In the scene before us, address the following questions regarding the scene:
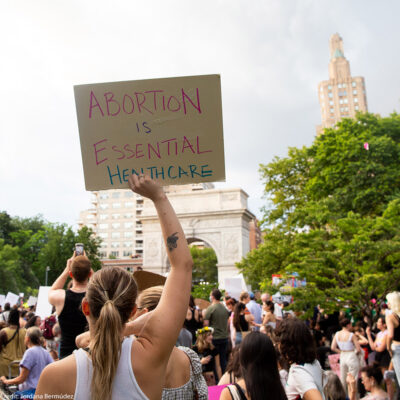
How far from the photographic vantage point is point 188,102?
→ 2.20 metres

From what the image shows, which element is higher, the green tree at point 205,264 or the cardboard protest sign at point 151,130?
the green tree at point 205,264

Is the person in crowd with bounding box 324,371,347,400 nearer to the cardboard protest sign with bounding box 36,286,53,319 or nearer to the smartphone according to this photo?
the smartphone

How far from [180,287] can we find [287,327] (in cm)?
187

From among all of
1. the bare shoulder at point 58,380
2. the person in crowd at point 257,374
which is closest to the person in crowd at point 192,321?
the person in crowd at point 257,374

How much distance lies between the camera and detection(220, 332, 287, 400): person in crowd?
2400mm

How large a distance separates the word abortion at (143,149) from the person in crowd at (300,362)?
5.82 feet

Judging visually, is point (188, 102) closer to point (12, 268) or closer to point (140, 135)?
point (140, 135)

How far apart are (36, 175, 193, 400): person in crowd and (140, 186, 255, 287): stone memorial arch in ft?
104

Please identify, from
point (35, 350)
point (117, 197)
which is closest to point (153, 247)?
point (35, 350)

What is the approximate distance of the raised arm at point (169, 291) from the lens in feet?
5.22

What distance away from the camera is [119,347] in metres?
1.53

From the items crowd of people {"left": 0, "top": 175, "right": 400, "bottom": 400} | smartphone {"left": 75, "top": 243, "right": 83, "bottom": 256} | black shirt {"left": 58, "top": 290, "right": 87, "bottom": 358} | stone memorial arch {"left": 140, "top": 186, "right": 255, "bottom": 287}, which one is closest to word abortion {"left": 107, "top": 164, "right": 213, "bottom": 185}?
crowd of people {"left": 0, "top": 175, "right": 400, "bottom": 400}

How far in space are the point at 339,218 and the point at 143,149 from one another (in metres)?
14.9

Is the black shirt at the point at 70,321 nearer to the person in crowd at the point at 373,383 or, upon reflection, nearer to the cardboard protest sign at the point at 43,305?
the person in crowd at the point at 373,383
